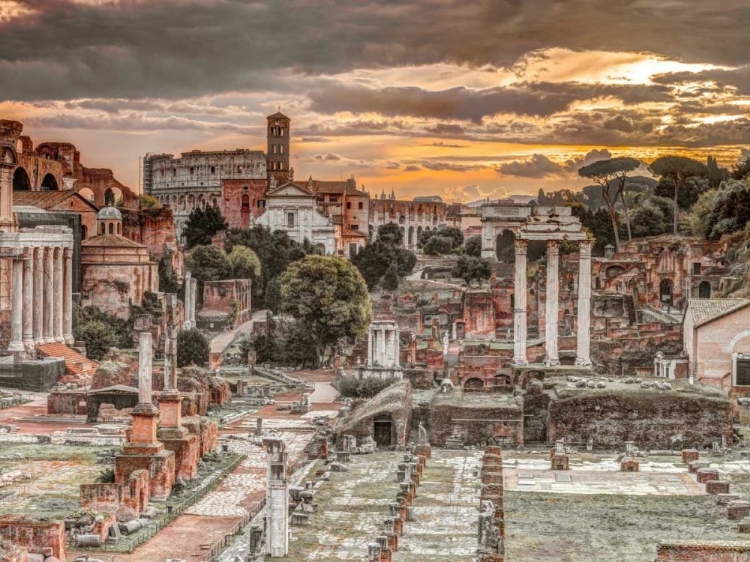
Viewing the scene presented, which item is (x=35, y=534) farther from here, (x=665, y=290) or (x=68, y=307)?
(x=665, y=290)

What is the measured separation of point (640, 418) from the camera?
38188 mm

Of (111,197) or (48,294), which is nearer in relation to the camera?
(48,294)

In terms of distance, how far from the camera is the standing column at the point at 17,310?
59969 mm

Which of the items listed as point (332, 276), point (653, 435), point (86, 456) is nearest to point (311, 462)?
point (86, 456)

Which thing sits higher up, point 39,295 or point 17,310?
point 39,295

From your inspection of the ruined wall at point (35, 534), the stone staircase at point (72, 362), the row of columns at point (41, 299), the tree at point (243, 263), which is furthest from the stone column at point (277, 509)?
the tree at point (243, 263)

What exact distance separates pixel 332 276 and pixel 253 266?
57.6 ft

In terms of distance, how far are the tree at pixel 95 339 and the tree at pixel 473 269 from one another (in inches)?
1247

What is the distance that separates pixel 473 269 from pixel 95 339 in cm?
3269

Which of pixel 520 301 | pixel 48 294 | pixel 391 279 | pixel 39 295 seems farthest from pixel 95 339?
pixel 391 279

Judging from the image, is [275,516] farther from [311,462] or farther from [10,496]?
[311,462]

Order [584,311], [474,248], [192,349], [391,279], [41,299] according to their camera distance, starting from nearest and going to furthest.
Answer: [584,311] < [41,299] < [192,349] < [391,279] < [474,248]

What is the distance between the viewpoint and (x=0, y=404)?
171 ft

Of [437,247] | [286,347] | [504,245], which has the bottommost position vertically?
[286,347]
